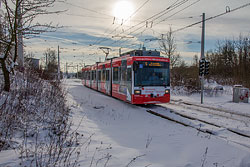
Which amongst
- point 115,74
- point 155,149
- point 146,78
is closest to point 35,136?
point 155,149

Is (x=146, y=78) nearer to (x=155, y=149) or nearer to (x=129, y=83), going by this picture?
(x=129, y=83)

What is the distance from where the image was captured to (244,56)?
33688 mm

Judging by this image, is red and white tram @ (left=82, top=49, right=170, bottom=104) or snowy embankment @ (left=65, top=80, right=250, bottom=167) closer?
snowy embankment @ (left=65, top=80, right=250, bottom=167)

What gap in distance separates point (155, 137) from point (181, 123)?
2.23m

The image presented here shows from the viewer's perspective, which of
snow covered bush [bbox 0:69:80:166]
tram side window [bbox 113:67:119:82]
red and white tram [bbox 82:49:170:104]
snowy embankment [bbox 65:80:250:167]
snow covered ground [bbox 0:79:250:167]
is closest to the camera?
snow covered bush [bbox 0:69:80:166]

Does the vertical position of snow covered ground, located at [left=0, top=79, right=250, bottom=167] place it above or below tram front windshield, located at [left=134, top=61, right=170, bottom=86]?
below

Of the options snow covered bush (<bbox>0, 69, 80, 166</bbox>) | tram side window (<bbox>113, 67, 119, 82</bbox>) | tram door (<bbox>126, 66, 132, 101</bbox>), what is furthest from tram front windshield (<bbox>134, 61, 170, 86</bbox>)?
snow covered bush (<bbox>0, 69, 80, 166</bbox>)

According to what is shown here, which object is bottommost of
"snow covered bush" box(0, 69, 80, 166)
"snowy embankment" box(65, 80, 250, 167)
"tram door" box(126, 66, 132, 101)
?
"snowy embankment" box(65, 80, 250, 167)

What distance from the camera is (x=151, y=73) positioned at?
11.6m

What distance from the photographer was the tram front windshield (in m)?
11.4

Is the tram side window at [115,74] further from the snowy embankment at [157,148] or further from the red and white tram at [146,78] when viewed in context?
the snowy embankment at [157,148]

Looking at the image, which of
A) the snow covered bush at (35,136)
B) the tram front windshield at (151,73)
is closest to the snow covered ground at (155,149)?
the snow covered bush at (35,136)

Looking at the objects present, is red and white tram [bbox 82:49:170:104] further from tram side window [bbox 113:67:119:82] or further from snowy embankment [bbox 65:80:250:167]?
snowy embankment [bbox 65:80:250:167]

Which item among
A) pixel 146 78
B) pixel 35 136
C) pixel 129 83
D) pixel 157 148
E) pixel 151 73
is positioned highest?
pixel 151 73
